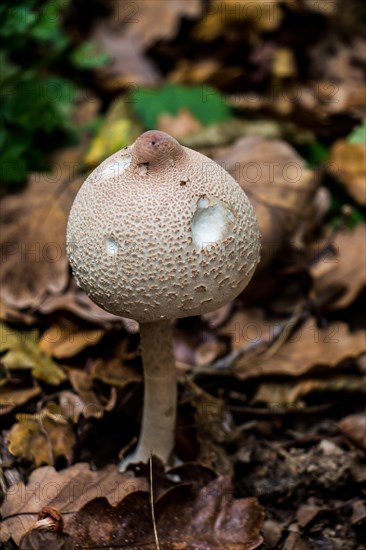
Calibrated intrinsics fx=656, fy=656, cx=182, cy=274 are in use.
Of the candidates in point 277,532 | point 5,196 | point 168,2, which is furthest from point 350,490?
point 168,2

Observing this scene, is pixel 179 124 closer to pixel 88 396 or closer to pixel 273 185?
pixel 273 185

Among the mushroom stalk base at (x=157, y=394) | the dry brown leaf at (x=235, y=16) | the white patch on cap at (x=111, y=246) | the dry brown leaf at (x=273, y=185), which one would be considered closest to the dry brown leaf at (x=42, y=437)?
the mushroom stalk base at (x=157, y=394)

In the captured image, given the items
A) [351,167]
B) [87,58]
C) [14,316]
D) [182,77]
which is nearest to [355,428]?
[14,316]

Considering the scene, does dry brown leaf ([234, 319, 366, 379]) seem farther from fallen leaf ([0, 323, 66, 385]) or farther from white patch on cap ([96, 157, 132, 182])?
white patch on cap ([96, 157, 132, 182])

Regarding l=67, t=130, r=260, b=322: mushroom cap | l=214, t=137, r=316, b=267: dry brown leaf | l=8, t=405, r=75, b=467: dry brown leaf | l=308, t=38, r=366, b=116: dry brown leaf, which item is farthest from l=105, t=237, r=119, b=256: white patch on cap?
l=308, t=38, r=366, b=116: dry brown leaf

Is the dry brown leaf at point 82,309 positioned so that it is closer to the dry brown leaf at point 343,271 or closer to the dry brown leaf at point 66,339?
the dry brown leaf at point 66,339

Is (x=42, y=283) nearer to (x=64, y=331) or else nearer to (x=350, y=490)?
(x=64, y=331)
